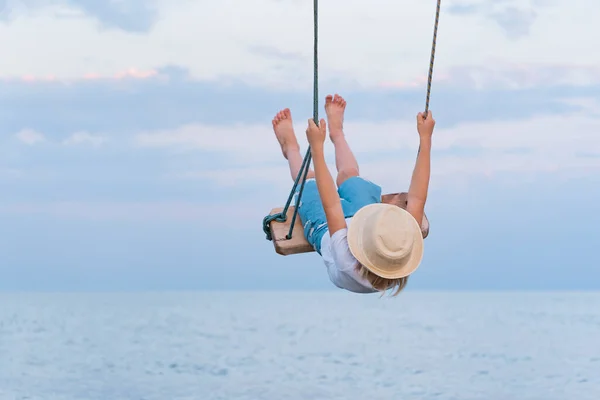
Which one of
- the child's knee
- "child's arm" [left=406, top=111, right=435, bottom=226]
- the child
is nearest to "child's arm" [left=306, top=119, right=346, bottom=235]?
the child

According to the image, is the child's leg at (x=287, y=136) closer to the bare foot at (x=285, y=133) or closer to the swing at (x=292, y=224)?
the bare foot at (x=285, y=133)

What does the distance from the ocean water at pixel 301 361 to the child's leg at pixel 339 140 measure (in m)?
10.5

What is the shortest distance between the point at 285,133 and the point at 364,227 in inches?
53.8

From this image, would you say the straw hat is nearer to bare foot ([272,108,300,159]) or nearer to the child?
the child

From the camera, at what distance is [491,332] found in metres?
29.2

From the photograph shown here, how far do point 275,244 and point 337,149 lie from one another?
658mm

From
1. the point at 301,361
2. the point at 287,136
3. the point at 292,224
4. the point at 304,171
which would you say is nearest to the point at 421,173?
the point at 304,171

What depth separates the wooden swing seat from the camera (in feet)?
17.4

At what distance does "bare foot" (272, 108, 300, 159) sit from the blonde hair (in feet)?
4.40

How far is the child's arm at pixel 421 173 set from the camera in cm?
496

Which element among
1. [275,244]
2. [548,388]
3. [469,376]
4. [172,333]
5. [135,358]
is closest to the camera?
[275,244]

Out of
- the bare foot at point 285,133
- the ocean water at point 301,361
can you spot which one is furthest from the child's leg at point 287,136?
the ocean water at point 301,361

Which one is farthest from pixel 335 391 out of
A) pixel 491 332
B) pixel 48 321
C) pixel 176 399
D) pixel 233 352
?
pixel 48 321

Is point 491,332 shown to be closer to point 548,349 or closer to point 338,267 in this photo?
point 548,349
